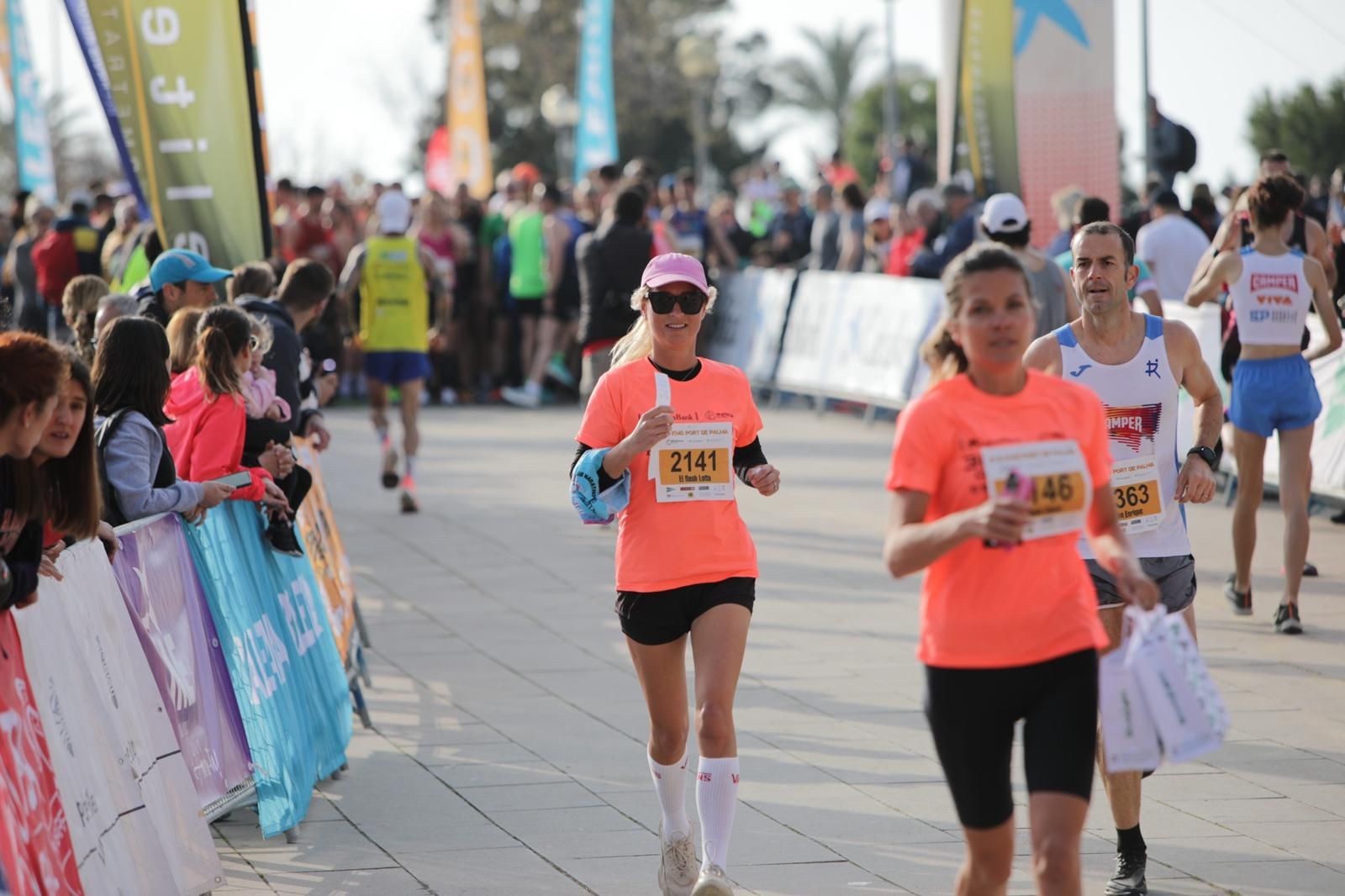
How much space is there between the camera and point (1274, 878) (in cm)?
566

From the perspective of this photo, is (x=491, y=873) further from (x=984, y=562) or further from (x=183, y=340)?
(x=183, y=340)

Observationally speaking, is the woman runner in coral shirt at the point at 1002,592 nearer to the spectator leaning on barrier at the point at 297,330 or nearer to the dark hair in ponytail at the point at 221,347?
the dark hair in ponytail at the point at 221,347

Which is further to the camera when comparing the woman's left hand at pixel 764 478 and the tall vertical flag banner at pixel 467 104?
the tall vertical flag banner at pixel 467 104

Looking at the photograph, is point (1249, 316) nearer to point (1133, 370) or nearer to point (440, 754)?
point (1133, 370)

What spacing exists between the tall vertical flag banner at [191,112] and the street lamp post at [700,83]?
89.5 ft

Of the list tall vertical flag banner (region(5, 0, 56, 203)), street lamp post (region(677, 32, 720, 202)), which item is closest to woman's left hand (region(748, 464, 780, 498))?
tall vertical flag banner (region(5, 0, 56, 203))

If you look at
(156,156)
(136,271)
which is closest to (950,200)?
(136,271)

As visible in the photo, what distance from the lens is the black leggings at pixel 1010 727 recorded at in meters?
4.13

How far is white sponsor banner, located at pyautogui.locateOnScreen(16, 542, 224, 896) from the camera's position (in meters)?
4.90

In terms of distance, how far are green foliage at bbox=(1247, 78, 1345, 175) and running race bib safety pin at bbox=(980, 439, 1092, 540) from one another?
45.7 metres

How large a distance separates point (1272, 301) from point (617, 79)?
172 ft

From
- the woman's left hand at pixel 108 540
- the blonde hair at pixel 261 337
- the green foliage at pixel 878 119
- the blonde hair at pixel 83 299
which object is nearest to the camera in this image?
the woman's left hand at pixel 108 540

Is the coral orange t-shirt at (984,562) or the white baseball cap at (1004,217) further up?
the white baseball cap at (1004,217)

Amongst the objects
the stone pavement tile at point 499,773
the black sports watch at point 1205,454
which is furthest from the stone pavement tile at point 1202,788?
the stone pavement tile at point 499,773
